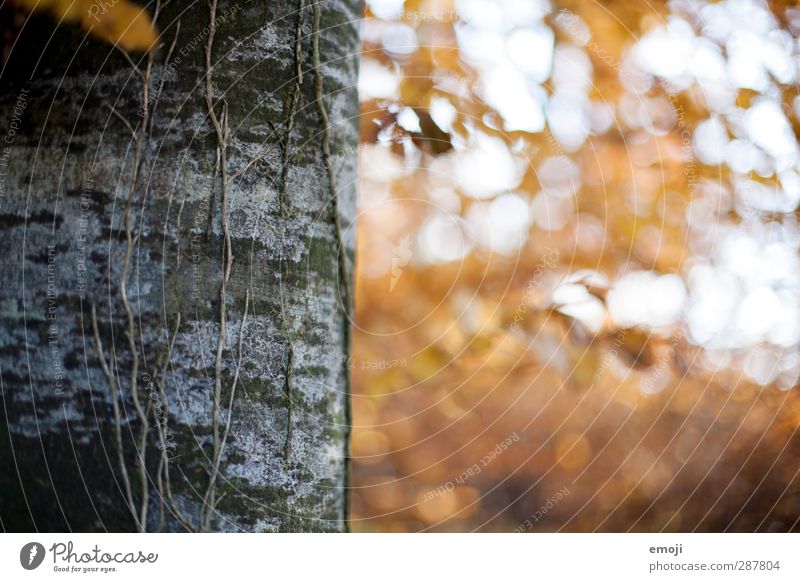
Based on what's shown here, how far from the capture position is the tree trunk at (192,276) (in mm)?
463

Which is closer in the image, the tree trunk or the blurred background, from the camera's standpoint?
the tree trunk

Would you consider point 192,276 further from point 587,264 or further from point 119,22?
point 587,264

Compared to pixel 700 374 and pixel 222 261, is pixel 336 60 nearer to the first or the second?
pixel 222 261

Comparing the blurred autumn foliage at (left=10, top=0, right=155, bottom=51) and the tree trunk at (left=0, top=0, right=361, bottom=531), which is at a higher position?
the blurred autumn foliage at (left=10, top=0, right=155, bottom=51)

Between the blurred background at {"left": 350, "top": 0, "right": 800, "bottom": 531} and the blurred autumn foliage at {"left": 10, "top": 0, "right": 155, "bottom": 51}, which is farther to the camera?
the blurred background at {"left": 350, "top": 0, "right": 800, "bottom": 531}

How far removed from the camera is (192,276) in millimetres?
459

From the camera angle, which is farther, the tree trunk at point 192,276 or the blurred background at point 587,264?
the blurred background at point 587,264

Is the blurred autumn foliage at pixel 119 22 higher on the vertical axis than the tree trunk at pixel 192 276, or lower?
higher

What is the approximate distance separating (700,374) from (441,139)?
0.86 metres

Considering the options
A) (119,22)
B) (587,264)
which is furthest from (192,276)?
(587,264)

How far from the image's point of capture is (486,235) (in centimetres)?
129

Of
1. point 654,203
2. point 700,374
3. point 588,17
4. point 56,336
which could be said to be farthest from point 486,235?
point 56,336

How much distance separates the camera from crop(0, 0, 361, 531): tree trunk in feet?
1.52

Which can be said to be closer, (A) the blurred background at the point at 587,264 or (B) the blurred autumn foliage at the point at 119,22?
(B) the blurred autumn foliage at the point at 119,22
